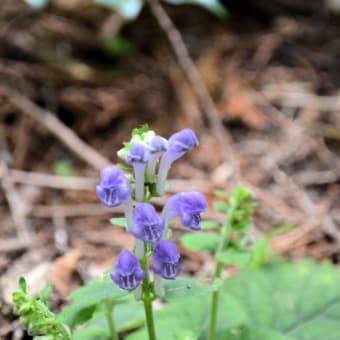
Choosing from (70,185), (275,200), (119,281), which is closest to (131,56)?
(70,185)

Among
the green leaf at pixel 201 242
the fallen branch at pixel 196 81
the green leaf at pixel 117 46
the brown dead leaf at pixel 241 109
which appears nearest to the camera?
the green leaf at pixel 201 242

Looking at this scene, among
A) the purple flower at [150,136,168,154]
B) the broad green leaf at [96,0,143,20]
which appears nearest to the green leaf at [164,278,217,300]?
the purple flower at [150,136,168,154]

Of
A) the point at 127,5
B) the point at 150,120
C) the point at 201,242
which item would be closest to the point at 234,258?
the point at 201,242

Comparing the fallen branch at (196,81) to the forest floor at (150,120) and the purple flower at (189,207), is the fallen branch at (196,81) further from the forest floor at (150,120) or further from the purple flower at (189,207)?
the purple flower at (189,207)

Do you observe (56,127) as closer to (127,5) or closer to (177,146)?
(127,5)

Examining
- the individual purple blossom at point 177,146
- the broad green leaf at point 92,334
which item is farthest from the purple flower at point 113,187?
the broad green leaf at point 92,334

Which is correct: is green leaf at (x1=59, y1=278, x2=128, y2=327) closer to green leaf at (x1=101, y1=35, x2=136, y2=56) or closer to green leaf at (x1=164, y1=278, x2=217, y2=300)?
green leaf at (x1=164, y1=278, x2=217, y2=300)
